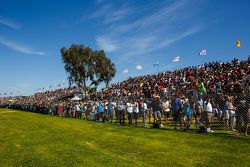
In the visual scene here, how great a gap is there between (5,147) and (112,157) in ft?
20.0

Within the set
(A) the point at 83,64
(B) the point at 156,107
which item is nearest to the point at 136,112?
(B) the point at 156,107

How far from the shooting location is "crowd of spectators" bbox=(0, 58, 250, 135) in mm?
18812

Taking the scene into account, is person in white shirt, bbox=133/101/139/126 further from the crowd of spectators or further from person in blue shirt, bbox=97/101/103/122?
person in blue shirt, bbox=97/101/103/122

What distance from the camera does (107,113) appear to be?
100ft

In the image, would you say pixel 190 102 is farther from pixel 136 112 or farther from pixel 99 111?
pixel 99 111

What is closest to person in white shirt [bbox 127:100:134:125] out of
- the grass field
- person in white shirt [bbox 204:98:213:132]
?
the grass field

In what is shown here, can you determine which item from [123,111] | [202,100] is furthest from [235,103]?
[123,111]

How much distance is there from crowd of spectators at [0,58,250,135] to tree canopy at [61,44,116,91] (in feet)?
101

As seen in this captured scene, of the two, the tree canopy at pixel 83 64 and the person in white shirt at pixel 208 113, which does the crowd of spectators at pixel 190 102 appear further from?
the tree canopy at pixel 83 64

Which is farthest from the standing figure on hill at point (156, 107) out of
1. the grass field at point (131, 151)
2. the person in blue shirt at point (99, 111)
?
the person in blue shirt at point (99, 111)

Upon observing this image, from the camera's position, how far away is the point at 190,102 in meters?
21.3

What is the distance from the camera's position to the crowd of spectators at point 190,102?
61.7 ft

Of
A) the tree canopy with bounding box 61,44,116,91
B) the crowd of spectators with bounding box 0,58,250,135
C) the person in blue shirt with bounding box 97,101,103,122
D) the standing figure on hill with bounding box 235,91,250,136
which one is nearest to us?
the standing figure on hill with bounding box 235,91,250,136

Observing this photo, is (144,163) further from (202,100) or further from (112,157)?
(202,100)
